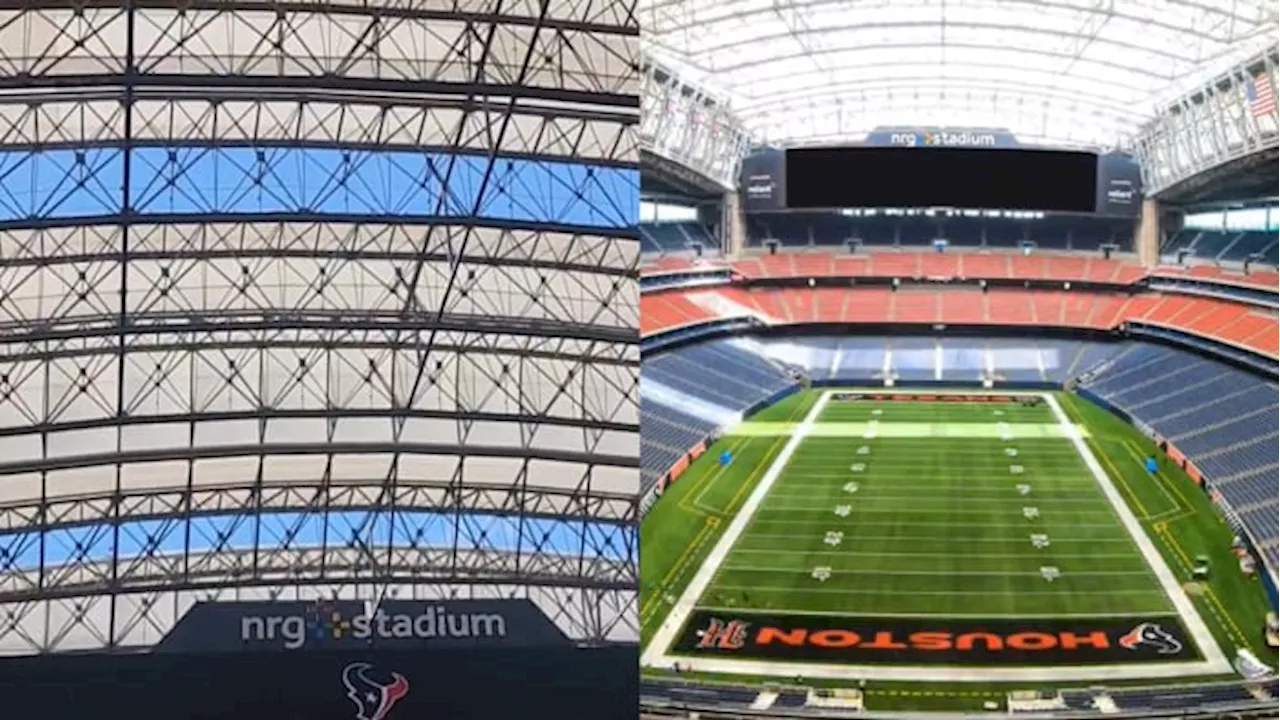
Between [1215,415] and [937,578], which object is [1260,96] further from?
[937,578]

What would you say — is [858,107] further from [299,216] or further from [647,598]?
[299,216]

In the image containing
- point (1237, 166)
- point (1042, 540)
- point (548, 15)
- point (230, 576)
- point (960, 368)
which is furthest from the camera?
point (960, 368)

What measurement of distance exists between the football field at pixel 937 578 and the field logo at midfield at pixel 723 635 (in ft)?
0.14

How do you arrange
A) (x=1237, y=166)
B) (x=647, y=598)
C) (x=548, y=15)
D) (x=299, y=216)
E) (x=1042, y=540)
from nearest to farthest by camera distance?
(x=548, y=15), (x=299, y=216), (x=647, y=598), (x=1042, y=540), (x=1237, y=166)

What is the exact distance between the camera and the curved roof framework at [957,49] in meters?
33.8

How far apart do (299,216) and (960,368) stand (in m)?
37.1

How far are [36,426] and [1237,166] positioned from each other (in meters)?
35.7

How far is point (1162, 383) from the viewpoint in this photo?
135ft

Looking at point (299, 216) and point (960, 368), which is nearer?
point (299, 216)

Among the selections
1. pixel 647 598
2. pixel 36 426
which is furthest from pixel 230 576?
pixel 647 598

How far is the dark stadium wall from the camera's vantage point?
1273 cm

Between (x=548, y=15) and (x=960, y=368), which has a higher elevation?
(x=548, y=15)

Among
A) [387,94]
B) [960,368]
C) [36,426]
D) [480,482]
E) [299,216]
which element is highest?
[387,94]

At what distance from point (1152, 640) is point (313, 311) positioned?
41.5ft
